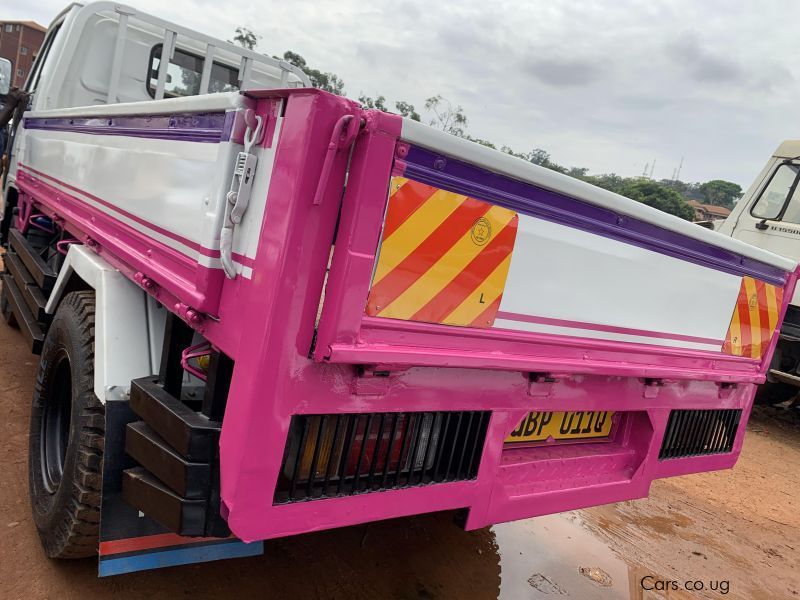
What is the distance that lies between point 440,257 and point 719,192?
2435 inches

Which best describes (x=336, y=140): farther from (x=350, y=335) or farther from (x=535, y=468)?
(x=535, y=468)

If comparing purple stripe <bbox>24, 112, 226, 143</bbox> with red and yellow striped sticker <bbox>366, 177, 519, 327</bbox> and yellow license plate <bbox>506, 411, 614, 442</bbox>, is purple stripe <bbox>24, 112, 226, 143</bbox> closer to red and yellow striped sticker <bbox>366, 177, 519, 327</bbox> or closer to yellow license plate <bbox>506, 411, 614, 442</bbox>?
red and yellow striped sticker <bbox>366, 177, 519, 327</bbox>

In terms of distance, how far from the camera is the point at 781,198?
21.7 ft

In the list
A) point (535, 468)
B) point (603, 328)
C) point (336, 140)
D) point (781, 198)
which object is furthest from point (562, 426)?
point (781, 198)

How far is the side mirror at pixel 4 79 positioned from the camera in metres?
5.07

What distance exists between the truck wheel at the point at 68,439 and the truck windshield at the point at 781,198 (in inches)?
277

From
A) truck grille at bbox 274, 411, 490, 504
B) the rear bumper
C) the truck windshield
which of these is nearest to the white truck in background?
the truck windshield

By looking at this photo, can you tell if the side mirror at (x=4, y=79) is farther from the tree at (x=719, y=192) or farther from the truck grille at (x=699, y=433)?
the tree at (x=719, y=192)

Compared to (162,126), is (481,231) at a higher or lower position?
lower

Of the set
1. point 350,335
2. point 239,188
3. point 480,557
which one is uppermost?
point 239,188

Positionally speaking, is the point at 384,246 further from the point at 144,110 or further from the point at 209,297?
the point at 144,110

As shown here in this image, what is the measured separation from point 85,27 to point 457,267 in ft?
12.8

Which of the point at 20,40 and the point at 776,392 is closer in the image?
the point at 776,392

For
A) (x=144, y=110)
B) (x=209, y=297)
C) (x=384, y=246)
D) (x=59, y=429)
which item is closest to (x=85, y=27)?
(x=144, y=110)
